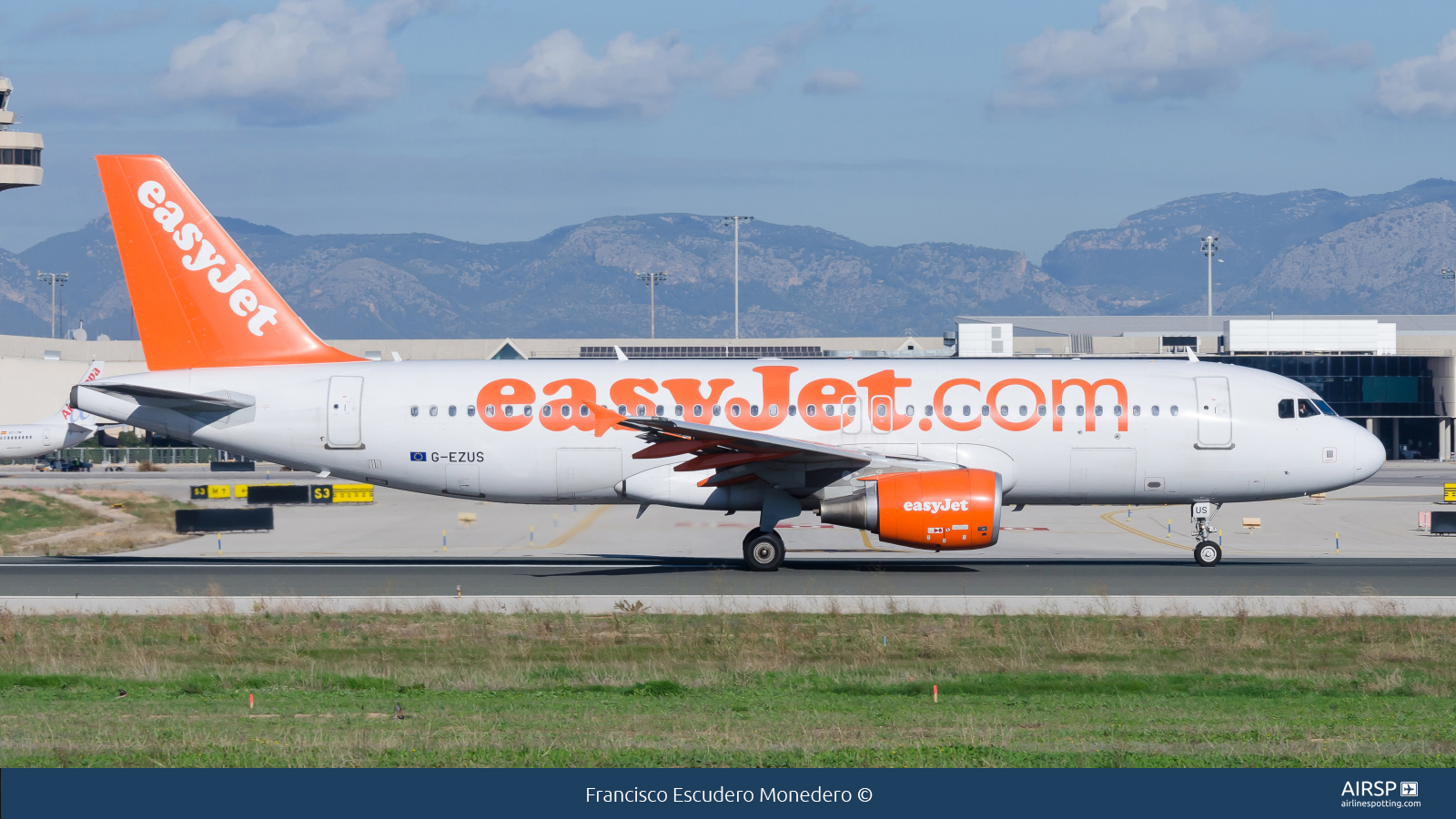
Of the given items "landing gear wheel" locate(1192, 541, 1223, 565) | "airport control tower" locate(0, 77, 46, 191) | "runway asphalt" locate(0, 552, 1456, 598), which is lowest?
"runway asphalt" locate(0, 552, 1456, 598)

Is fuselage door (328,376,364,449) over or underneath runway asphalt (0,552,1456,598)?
over

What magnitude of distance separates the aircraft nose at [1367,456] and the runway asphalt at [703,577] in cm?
219

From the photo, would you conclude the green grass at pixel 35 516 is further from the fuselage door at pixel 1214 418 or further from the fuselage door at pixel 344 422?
the fuselage door at pixel 1214 418

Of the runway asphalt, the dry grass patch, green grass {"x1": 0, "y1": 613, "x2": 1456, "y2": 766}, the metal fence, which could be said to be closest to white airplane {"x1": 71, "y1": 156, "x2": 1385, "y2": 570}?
the runway asphalt

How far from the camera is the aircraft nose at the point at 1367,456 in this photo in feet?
98.7

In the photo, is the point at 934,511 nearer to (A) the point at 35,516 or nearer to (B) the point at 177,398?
(B) the point at 177,398

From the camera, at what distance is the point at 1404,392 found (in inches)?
4117

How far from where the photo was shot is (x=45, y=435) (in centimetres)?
9212

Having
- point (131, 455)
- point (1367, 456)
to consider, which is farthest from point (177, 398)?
point (131, 455)

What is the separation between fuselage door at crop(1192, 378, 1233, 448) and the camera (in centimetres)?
2992

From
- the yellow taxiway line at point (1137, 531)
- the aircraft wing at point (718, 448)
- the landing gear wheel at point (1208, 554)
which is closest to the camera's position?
the aircraft wing at point (718, 448)

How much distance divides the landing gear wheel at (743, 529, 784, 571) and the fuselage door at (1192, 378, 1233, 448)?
9.63 metres

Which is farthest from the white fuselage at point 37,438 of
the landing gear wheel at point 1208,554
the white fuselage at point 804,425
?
the landing gear wheel at point 1208,554

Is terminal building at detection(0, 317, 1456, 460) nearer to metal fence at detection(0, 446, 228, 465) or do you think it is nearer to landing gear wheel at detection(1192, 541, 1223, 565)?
metal fence at detection(0, 446, 228, 465)
